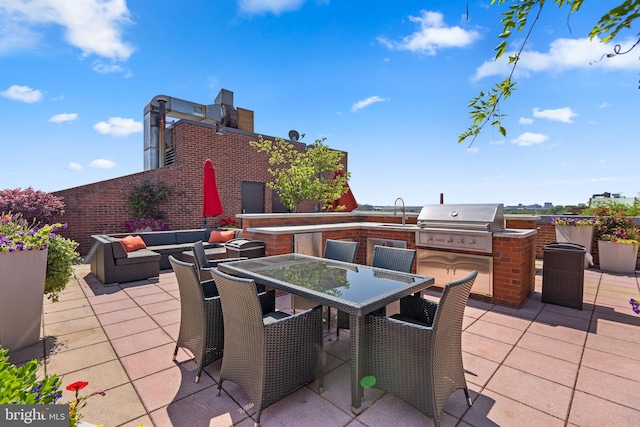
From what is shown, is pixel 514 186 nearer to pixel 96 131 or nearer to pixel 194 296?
pixel 194 296

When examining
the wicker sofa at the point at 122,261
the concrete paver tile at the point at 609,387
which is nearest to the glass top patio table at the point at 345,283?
the concrete paver tile at the point at 609,387

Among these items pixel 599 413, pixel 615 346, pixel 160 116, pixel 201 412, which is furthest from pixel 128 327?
pixel 160 116

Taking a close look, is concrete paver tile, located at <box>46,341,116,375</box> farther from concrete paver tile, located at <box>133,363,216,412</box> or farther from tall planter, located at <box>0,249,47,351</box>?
concrete paver tile, located at <box>133,363,216,412</box>

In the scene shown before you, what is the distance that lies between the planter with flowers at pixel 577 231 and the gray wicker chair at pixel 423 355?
638cm

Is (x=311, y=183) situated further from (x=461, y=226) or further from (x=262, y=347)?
(x=262, y=347)

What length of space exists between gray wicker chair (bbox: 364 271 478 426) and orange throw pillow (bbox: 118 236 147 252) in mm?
5347

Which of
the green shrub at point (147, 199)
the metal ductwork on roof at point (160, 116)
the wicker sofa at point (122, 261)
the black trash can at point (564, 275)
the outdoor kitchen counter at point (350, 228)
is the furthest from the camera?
the metal ductwork on roof at point (160, 116)

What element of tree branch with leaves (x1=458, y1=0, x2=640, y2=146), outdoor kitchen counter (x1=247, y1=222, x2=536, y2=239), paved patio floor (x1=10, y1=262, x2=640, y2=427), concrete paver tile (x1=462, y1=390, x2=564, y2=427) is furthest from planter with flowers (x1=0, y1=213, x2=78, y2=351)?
concrete paver tile (x1=462, y1=390, x2=564, y2=427)

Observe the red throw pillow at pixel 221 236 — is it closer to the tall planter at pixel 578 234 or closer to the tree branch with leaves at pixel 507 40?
the tree branch with leaves at pixel 507 40

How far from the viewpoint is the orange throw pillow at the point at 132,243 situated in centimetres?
555

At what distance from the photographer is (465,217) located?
4.16 meters

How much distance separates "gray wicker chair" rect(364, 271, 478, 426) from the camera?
5.55 feet

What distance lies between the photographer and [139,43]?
6391 mm

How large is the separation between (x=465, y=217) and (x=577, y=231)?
4.19 m
